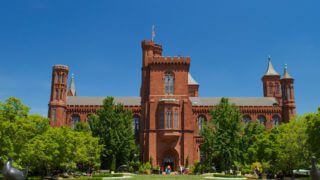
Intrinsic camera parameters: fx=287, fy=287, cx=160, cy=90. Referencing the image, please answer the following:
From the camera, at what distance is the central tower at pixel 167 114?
5372 cm

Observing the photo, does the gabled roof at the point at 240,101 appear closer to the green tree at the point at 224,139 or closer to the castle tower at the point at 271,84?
the castle tower at the point at 271,84

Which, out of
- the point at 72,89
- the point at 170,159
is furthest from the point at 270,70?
the point at 72,89

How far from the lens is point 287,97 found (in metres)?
68.3

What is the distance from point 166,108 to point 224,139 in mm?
13490

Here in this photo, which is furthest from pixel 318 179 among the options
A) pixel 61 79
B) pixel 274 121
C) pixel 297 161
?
pixel 61 79

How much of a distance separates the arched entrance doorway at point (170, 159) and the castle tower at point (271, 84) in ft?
128

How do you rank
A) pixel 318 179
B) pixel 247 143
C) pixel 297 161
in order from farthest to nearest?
1. pixel 247 143
2. pixel 297 161
3. pixel 318 179

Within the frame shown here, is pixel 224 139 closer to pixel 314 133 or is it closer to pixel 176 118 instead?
pixel 176 118

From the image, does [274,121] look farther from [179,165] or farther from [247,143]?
[179,165]

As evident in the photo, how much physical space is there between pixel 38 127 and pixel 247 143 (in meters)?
33.1

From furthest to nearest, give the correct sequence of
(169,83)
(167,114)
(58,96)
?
(58,96), (169,83), (167,114)

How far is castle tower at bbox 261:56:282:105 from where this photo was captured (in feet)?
264

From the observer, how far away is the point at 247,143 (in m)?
48.7

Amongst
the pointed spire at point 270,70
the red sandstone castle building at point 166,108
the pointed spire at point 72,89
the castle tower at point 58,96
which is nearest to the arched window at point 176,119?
the red sandstone castle building at point 166,108
